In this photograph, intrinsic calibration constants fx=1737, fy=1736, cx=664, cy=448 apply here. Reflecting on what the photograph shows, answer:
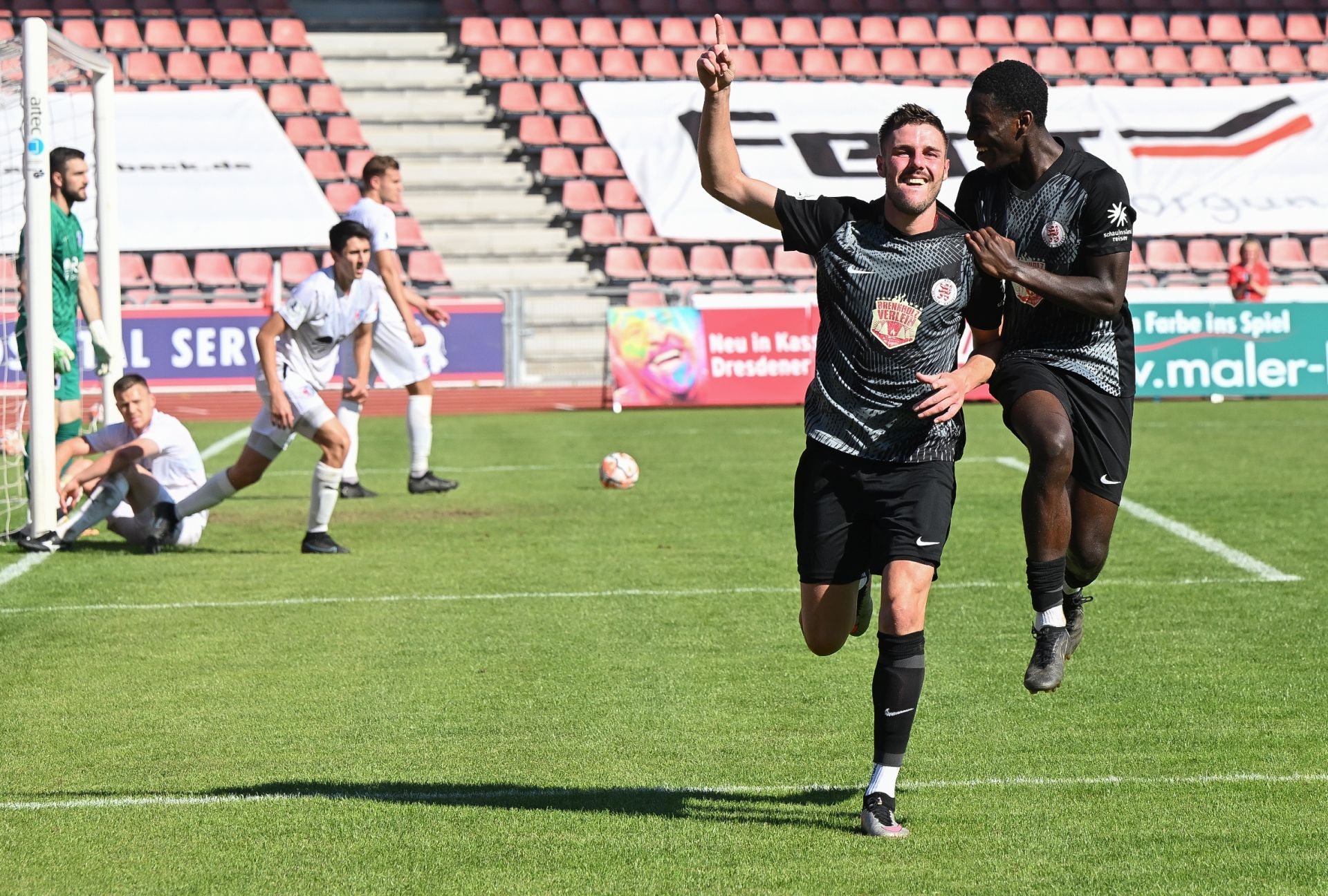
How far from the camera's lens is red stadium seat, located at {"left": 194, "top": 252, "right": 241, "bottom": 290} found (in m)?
24.6

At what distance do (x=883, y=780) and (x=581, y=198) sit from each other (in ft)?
73.7

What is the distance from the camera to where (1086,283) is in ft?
16.8

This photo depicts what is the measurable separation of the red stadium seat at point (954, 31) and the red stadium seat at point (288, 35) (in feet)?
34.9

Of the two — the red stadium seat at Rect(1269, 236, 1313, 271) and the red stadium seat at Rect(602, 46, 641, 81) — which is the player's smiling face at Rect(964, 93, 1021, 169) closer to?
the red stadium seat at Rect(1269, 236, 1313, 271)

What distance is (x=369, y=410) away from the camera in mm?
21188

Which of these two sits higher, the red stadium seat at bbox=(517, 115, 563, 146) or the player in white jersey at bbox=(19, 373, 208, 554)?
the red stadium seat at bbox=(517, 115, 563, 146)

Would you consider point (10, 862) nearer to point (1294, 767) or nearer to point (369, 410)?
point (1294, 767)

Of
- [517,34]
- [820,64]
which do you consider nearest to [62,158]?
[517,34]

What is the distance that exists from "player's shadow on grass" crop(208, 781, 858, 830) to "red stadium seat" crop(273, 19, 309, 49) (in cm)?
2476

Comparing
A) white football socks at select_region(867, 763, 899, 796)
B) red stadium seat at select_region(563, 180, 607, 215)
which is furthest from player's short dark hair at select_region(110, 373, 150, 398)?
red stadium seat at select_region(563, 180, 607, 215)

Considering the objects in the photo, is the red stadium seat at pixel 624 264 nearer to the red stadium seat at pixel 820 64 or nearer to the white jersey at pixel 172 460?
the red stadium seat at pixel 820 64

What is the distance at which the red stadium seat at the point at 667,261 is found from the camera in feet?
84.6

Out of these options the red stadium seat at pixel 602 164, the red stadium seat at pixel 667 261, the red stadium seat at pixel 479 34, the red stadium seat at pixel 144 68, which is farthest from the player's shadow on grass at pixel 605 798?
the red stadium seat at pixel 479 34

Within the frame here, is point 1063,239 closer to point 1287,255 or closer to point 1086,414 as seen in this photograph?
point 1086,414
